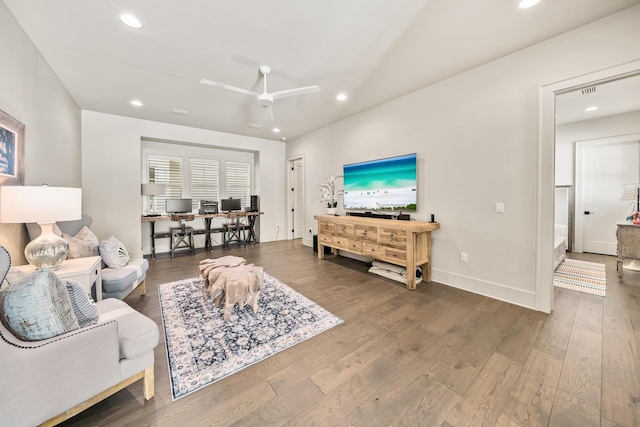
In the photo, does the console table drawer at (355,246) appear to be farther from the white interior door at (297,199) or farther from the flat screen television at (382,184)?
the white interior door at (297,199)

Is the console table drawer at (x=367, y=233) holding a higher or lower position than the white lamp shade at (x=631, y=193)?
lower

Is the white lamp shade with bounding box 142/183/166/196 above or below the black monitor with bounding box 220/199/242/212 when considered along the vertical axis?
above

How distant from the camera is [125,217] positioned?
4.82m

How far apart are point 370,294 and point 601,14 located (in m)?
3.52

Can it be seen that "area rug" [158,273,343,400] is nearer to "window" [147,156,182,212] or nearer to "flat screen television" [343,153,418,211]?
"flat screen television" [343,153,418,211]

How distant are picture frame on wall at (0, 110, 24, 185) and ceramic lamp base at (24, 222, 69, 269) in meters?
0.50

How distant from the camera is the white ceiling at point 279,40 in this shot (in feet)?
7.27

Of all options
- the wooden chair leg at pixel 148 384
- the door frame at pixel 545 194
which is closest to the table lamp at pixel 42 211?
the wooden chair leg at pixel 148 384

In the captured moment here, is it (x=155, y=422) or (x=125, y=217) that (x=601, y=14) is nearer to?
(x=155, y=422)

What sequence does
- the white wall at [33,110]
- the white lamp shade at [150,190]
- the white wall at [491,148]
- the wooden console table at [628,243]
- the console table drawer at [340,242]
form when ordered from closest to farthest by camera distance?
1. the white wall at [33,110]
2. the white wall at [491,148]
3. the wooden console table at [628,243]
4. the console table drawer at [340,242]
5. the white lamp shade at [150,190]

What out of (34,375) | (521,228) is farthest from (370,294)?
(34,375)

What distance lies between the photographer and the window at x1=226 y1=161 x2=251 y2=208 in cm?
650

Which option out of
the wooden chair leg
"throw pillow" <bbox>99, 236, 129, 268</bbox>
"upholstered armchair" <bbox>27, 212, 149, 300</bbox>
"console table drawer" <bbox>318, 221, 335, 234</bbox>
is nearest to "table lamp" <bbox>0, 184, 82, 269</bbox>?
"upholstered armchair" <bbox>27, 212, 149, 300</bbox>

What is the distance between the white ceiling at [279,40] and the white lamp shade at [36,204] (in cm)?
165
